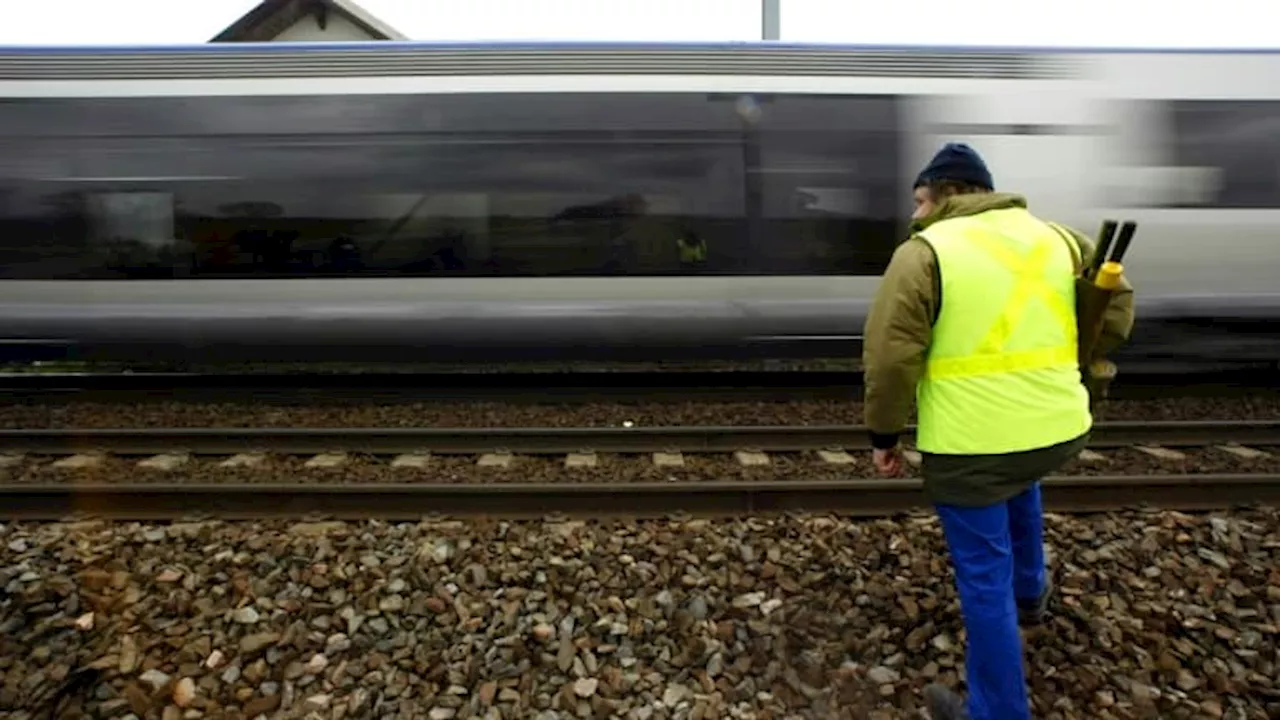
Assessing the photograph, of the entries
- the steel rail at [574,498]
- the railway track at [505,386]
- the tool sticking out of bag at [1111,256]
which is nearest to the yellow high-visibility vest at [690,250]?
the railway track at [505,386]

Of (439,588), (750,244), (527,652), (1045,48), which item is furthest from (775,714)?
(1045,48)

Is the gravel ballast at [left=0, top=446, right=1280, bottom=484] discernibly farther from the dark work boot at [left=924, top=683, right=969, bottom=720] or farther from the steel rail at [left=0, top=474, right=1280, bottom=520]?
the dark work boot at [left=924, top=683, right=969, bottom=720]

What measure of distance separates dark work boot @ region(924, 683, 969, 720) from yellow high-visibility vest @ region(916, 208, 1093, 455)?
2.77 ft

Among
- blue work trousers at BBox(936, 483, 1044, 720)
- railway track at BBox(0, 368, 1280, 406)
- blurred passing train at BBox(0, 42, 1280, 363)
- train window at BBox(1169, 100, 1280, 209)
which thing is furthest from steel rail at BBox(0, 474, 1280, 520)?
train window at BBox(1169, 100, 1280, 209)

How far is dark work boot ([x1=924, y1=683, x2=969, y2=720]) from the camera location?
2926 mm

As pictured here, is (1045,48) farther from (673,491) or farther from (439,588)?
(439,588)

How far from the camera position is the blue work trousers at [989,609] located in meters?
2.74

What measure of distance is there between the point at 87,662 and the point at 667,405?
181 inches

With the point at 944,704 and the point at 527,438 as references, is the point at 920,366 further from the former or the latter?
the point at 527,438

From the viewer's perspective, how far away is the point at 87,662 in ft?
10.6

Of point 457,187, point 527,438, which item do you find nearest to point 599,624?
point 527,438

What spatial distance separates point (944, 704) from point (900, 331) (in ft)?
4.09

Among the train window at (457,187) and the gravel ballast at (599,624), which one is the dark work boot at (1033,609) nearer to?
the gravel ballast at (599,624)

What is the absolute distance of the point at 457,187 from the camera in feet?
24.9
